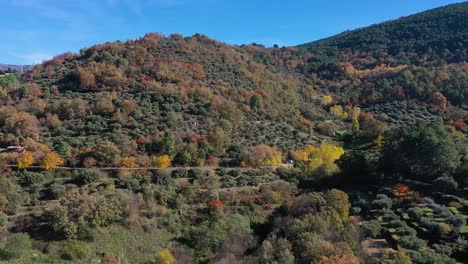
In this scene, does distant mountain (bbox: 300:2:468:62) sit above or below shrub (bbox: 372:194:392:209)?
above

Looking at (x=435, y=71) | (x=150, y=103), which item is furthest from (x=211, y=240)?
Result: (x=435, y=71)

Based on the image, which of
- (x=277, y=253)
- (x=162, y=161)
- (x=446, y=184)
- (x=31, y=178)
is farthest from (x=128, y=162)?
(x=446, y=184)

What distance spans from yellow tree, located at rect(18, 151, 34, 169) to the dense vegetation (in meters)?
0.17

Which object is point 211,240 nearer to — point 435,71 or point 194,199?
point 194,199

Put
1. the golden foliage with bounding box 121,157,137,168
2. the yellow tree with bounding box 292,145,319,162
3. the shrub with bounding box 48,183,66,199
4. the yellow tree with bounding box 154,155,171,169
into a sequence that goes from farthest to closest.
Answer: the yellow tree with bounding box 292,145,319,162 → the yellow tree with bounding box 154,155,171,169 → the golden foliage with bounding box 121,157,137,168 → the shrub with bounding box 48,183,66,199

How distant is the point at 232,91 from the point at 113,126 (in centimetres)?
2604

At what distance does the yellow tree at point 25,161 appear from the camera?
129 feet

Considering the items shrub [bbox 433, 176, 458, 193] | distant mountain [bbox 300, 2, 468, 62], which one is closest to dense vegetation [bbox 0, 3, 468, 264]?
shrub [bbox 433, 176, 458, 193]

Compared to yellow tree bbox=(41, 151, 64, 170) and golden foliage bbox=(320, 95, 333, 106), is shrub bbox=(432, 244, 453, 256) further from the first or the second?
golden foliage bbox=(320, 95, 333, 106)

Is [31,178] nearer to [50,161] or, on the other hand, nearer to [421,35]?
[50,161]

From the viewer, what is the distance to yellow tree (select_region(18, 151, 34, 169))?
39.3m

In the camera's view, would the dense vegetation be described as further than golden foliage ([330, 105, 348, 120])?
No

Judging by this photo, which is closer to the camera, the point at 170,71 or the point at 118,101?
the point at 118,101

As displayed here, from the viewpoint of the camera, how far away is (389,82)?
89375mm
